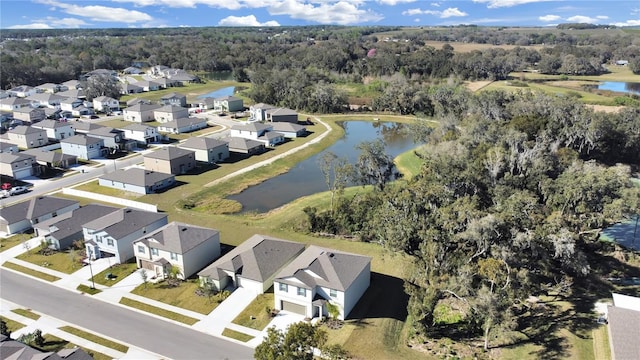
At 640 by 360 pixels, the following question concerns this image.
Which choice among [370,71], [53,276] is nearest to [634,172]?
[53,276]

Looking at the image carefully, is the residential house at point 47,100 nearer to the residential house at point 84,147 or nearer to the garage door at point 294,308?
the residential house at point 84,147

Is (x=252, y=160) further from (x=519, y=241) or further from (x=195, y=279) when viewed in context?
(x=519, y=241)

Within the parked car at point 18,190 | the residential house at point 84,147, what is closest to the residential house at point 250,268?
the parked car at point 18,190

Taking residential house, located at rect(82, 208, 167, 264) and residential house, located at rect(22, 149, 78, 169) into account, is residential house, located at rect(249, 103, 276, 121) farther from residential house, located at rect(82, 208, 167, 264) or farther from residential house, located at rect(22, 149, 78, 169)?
residential house, located at rect(82, 208, 167, 264)

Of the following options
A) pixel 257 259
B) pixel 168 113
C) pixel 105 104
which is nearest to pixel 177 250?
pixel 257 259

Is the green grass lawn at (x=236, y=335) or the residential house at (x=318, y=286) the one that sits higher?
the residential house at (x=318, y=286)
